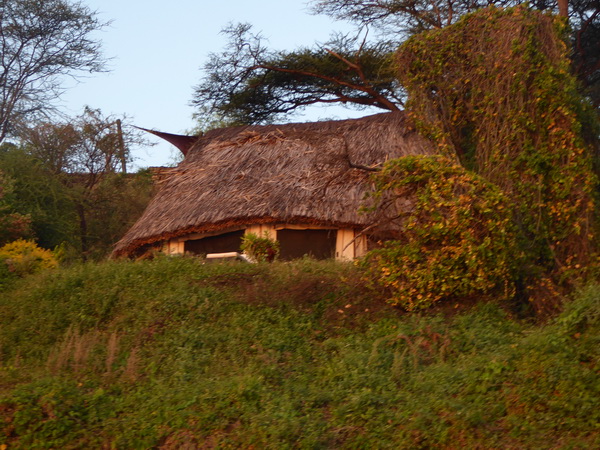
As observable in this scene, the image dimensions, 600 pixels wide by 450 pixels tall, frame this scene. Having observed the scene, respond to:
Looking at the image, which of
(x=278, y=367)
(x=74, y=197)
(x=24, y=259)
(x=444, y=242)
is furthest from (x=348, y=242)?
(x=74, y=197)

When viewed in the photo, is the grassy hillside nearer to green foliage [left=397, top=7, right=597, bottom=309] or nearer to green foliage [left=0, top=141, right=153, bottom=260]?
green foliage [left=397, top=7, right=597, bottom=309]

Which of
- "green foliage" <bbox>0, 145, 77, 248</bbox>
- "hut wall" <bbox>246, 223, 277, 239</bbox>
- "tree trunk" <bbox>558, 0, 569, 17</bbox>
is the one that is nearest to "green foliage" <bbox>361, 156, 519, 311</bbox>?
"hut wall" <bbox>246, 223, 277, 239</bbox>

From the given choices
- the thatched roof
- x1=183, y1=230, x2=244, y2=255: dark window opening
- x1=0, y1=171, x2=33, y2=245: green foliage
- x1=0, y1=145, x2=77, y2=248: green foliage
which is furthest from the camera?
x1=0, y1=145, x2=77, y2=248: green foliage

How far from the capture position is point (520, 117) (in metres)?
10.4

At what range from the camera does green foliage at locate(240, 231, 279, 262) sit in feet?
39.3

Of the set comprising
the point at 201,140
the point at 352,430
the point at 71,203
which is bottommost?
the point at 352,430

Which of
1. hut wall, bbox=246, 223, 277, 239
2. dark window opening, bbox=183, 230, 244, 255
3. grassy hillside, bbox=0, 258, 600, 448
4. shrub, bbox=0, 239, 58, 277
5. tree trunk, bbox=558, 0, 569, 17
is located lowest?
grassy hillside, bbox=0, 258, 600, 448

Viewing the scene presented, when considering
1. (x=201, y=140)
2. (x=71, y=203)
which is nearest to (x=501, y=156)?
(x=201, y=140)

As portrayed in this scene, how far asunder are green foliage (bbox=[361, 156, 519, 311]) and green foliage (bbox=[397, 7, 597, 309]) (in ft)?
3.26

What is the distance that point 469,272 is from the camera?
8.90 meters

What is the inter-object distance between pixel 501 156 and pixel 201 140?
8.44 meters

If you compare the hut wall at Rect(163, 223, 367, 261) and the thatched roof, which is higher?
the thatched roof

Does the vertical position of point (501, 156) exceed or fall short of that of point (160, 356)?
it exceeds it

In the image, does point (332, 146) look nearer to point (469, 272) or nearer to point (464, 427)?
point (469, 272)
